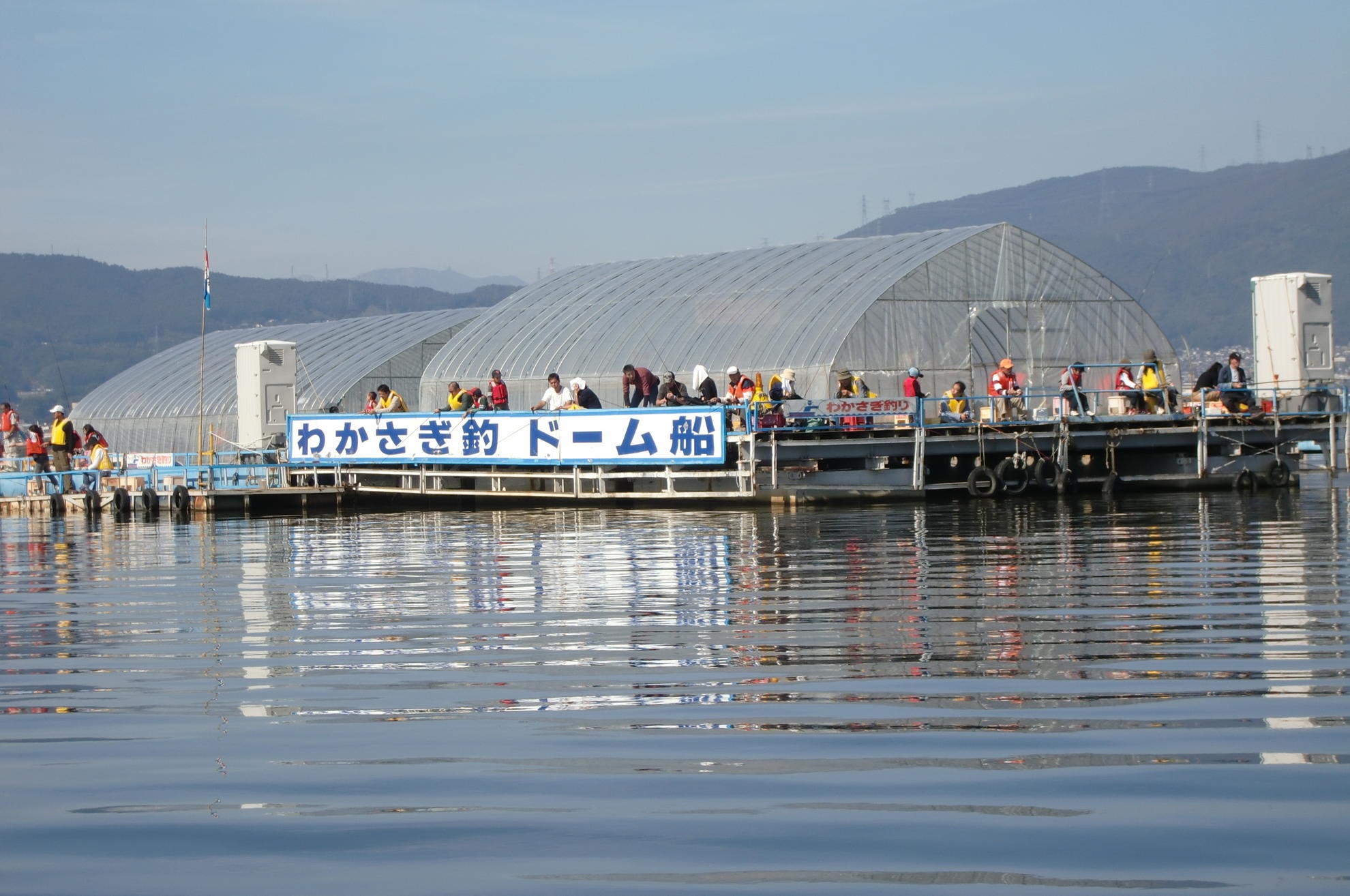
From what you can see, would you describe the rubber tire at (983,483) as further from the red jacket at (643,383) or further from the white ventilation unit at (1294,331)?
the white ventilation unit at (1294,331)

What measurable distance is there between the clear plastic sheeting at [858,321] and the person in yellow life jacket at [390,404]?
733 cm

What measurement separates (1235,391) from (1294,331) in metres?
2.42

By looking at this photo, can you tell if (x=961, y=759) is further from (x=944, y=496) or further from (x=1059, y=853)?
(x=944, y=496)

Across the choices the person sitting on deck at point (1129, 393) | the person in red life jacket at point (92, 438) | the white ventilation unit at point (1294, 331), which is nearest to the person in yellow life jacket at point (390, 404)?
the person in red life jacket at point (92, 438)

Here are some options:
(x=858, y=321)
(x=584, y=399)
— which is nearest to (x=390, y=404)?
(x=584, y=399)

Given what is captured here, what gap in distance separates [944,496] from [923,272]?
9.52 m

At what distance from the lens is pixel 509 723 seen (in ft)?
27.2

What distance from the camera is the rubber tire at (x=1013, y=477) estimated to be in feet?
103

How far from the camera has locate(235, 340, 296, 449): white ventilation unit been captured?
3956cm

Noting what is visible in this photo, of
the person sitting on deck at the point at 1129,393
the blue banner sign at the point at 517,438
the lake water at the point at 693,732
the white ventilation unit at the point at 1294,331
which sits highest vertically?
the white ventilation unit at the point at 1294,331

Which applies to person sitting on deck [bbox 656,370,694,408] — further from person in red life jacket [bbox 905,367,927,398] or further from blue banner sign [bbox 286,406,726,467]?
person in red life jacket [bbox 905,367,927,398]

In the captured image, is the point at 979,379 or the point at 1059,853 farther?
the point at 979,379

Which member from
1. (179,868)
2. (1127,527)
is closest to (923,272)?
(1127,527)

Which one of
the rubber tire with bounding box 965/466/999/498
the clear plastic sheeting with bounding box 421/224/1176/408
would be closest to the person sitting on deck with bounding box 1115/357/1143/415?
the rubber tire with bounding box 965/466/999/498
